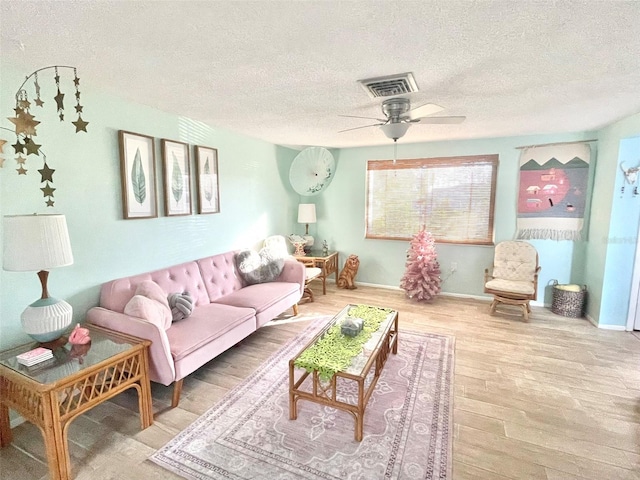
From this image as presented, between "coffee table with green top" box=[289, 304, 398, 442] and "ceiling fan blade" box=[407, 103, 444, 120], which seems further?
"ceiling fan blade" box=[407, 103, 444, 120]

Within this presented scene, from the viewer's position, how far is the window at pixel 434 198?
4.27 m

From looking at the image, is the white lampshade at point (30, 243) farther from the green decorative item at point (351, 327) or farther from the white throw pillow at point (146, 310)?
the green decorative item at point (351, 327)

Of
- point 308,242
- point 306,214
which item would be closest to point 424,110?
point 306,214

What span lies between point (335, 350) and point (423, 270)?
252 cm

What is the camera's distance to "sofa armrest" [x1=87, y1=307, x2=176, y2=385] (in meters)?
1.98

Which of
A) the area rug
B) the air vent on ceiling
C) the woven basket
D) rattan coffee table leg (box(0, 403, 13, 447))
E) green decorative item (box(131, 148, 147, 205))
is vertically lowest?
the area rug

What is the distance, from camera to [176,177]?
9.92 feet

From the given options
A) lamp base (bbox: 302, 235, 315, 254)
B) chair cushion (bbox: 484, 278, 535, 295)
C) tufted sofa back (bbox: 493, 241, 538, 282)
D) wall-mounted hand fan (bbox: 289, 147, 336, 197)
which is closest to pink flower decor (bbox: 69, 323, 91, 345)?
wall-mounted hand fan (bbox: 289, 147, 336, 197)

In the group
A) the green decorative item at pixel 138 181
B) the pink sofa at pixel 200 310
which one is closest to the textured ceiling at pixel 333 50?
the green decorative item at pixel 138 181

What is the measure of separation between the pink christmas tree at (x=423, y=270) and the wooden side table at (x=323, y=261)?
1.20 meters

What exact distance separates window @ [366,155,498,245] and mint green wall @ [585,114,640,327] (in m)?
1.11

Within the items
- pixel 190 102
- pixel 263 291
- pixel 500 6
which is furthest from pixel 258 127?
pixel 500 6

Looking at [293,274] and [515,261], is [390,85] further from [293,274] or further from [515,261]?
[515,261]

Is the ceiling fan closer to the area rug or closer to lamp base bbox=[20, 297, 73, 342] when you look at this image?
the area rug
